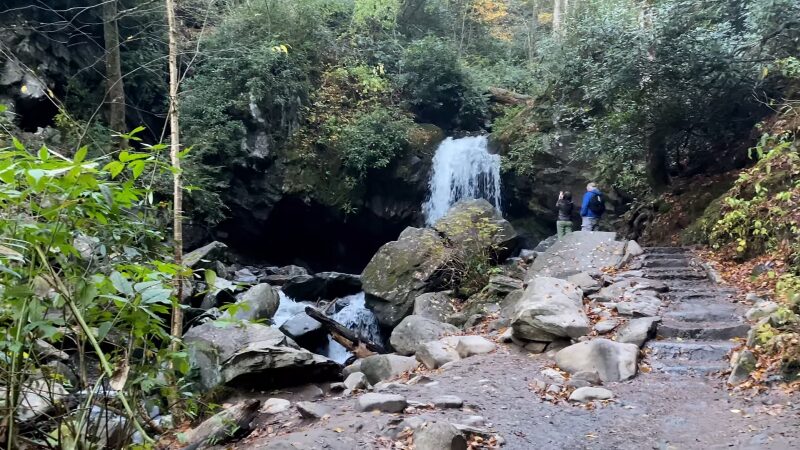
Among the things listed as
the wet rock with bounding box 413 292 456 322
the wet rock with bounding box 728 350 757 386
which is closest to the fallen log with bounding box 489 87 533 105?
the wet rock with bounding box 413 292 456 322

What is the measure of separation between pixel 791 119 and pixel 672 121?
2.12 metres

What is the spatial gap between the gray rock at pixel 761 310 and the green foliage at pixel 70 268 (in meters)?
5.78

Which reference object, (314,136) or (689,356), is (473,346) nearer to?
(689,356)

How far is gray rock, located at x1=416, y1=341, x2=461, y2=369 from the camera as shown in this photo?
22.2 ft

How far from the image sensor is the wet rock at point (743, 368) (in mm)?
5016

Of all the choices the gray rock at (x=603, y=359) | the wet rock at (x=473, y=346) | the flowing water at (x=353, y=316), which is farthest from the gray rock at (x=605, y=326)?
the flowing water at (x=353, y=316)

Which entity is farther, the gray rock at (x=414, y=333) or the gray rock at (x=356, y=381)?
the gray rock at (x=414, y=333)

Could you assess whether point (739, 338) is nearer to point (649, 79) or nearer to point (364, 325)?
point (649, 79)

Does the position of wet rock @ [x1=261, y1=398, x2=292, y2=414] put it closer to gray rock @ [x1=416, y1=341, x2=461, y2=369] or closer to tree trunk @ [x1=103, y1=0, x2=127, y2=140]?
gray rock @ [x1=416, y1=341, x2=461, y2=369]

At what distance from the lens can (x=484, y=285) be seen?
34.9 ft

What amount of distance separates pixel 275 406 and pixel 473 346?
2.54m

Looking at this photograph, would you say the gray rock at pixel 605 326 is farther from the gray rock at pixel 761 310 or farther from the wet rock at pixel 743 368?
the wet rock at pixel 743 368

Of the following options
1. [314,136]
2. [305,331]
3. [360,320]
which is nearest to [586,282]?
[305,331]

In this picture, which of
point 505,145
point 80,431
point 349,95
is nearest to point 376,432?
point 80,431
